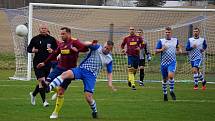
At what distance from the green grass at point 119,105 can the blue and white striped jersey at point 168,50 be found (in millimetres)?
1251

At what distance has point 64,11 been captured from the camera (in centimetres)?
3181

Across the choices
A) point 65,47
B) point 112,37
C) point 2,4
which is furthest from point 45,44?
point 2,4

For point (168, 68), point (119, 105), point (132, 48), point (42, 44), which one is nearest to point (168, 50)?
point (168, 68)

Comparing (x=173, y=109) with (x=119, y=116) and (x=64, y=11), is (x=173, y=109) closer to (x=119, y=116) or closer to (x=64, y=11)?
(x=119, y=116)

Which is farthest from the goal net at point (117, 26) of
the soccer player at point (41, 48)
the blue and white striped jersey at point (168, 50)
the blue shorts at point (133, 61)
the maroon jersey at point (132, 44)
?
the soccer player at point (41, 48)

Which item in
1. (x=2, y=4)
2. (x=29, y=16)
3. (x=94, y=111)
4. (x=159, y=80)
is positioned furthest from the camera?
(x=2, y=4)

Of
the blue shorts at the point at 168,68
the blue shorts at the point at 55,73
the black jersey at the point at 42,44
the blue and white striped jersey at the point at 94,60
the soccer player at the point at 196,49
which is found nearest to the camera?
the blue and white striped jersey at the point at 94,60

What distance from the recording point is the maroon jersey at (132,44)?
79.8ft

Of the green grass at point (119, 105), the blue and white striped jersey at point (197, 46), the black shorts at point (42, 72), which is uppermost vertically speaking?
the blue and white striped jersey at point (197, 46)

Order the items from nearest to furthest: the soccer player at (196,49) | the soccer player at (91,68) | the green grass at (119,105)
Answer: the soccer player at (91,68) → the green grass at (119,105) → the soccer player at (196,49)

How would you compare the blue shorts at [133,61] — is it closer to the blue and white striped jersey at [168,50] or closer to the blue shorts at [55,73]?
the blue and white striped jersey at [168,50]

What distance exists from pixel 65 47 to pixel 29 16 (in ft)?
37.9

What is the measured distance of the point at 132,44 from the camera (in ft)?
79.8

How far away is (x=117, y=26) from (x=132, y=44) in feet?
46.3
